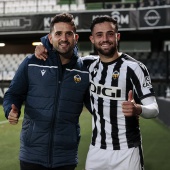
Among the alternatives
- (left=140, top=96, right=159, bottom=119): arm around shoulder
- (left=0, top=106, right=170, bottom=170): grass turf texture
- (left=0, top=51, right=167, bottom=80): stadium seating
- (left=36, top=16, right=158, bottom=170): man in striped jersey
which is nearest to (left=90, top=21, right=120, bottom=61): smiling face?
(left=36, top=16, right=158, bottom=170): man in striped jersey

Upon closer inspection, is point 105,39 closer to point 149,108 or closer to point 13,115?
point 149,108

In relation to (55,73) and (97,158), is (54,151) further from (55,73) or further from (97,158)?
(55,73)

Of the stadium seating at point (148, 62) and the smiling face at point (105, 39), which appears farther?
the stadium seating at point (148, 62)

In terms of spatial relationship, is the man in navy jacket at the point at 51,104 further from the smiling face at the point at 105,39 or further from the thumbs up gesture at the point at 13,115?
the smiling face at the point at 105,39

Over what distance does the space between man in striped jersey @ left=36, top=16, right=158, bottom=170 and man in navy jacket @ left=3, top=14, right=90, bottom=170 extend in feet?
0.55

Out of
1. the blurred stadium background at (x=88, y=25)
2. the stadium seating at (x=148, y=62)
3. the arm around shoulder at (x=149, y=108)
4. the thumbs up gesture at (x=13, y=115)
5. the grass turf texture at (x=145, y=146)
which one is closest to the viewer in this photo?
the arm around shoulder at (x=149, y=108)

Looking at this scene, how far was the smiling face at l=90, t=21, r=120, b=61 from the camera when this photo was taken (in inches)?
90.0

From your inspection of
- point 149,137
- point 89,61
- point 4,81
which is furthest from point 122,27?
point 89,61

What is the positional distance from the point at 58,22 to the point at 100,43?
0.32 m

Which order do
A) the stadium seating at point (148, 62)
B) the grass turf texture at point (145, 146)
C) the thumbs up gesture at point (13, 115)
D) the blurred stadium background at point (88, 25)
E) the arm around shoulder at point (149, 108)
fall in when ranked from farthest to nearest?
the stadium seating at point (148, 62), the blurred stadium background at point (88, 25), the grass turf texture at point (145, 146), the thumbs up gesture at point (13, 115), the arm around shoulder at point (149, 108)

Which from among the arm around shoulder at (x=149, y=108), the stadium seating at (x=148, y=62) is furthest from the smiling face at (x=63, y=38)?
Answer: the stadium seating at (x=148, y=62)

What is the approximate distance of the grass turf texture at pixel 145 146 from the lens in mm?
4477

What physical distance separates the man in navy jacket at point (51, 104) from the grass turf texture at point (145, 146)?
6.47ft

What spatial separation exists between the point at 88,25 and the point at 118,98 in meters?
14.0
